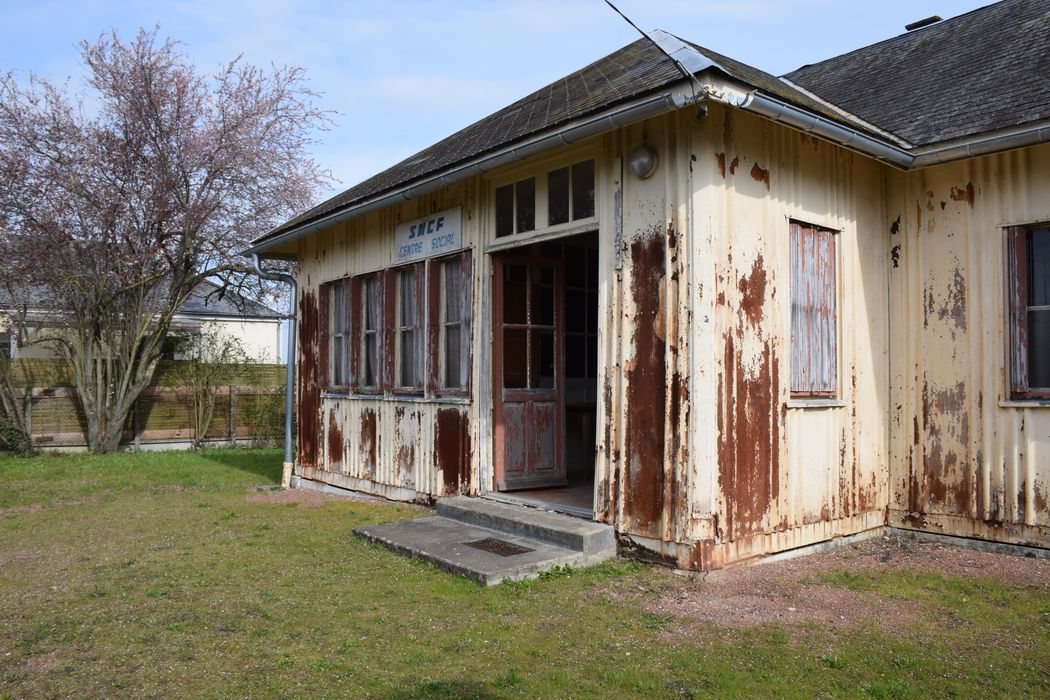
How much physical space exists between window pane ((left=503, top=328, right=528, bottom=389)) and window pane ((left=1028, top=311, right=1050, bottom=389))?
4314mm

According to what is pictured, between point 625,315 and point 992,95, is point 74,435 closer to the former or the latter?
point 625,315

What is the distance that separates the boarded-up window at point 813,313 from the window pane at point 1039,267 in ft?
4.59

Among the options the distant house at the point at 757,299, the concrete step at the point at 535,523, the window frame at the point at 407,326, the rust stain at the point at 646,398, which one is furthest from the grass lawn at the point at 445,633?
the window frame at the point at 407,326

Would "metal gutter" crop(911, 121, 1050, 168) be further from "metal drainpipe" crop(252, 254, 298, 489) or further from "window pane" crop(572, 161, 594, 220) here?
"metal drainpipe" crop(252, 254, 298, 489)

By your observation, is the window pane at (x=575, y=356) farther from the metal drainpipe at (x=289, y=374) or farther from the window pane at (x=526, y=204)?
the metal drainpipe at (x=289, y=374)

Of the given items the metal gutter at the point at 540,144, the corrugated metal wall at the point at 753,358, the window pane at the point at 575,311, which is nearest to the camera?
the metal gutter at the point at 540,144

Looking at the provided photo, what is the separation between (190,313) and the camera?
21.8 meters

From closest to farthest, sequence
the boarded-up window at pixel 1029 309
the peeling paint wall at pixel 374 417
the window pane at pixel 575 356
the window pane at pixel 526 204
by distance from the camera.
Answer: the boarded-up window at pixel 1029 309, the window pane at pixel 526 204, the peeling paint wall at pixel 374 417, the window pane at pixel 575 356

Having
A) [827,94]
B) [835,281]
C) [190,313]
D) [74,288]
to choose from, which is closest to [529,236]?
[835,281]

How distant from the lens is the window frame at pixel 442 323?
26.2 feet

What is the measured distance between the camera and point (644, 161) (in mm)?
5871

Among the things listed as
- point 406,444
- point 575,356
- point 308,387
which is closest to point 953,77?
point 575,356

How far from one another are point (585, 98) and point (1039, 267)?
3.74 meters

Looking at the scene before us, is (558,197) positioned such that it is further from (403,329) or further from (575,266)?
(403,329)
